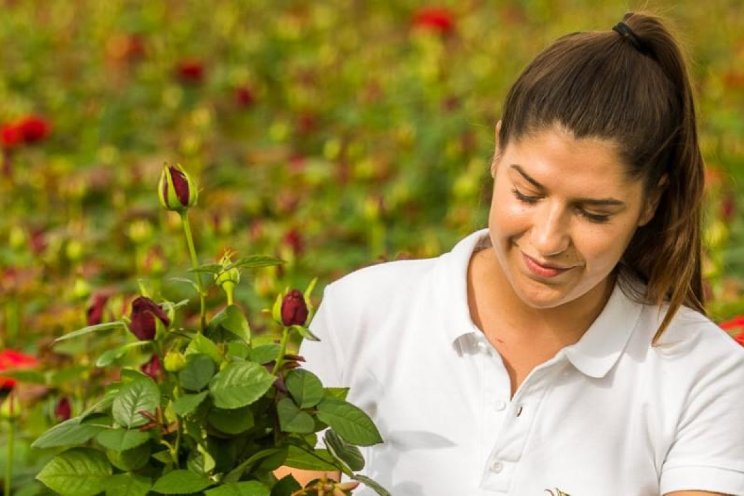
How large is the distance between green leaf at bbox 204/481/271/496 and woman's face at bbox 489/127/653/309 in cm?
43

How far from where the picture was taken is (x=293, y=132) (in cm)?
378

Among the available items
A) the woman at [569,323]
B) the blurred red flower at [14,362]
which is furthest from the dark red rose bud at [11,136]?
the woman at [569,323]

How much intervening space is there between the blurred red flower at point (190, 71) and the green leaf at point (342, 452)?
8.70 ft

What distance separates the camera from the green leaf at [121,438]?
1253 millimetres

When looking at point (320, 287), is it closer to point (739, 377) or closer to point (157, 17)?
point (739, 377)

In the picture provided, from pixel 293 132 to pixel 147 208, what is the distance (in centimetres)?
81

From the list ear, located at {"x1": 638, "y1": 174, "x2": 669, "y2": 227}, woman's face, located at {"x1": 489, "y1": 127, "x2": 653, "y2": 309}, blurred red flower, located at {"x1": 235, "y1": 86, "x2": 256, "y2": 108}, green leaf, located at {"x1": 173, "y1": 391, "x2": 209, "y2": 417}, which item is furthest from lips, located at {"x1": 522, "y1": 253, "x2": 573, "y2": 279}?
blurred red flower, located at {"x1": 235, "y1": 86, "x2": 256, "y2": 108}

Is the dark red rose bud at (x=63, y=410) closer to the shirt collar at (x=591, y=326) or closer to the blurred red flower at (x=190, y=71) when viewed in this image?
the shirt collar at (x=591, y=326)

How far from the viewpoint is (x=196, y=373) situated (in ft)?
4.17

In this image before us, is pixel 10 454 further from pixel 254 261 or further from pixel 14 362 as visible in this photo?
pixel 254 261

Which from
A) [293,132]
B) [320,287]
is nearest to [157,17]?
[293,132]

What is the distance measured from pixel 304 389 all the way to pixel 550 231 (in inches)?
14.0

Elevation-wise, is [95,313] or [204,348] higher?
[204,348]

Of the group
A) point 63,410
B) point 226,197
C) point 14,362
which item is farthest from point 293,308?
point 226,197
